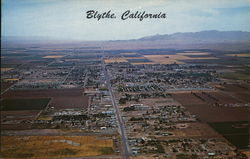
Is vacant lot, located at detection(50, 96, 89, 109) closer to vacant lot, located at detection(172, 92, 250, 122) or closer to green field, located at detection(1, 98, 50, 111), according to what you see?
green field, located at detection(1, 98, 50, 111)

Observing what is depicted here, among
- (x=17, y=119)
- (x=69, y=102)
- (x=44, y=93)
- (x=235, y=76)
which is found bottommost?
(x=17, y=119)

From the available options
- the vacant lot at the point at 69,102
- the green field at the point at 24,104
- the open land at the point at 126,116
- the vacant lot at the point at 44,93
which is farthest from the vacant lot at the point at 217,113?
the green field at the point at 24,104

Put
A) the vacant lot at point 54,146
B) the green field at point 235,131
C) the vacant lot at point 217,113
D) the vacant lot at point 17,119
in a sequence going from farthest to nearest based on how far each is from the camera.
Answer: the vacant lot at point 217,113 < the vacant lot at point 17,119 < the green field at point 235,131 < the vacant lot at point 54,146

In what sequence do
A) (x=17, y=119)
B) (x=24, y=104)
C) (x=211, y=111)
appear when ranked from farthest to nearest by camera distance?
1. (x=24, y=104)
2. (x=211, y=111)
3. (x=17, y=119)

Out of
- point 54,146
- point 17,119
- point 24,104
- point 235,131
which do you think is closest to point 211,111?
point 235,131

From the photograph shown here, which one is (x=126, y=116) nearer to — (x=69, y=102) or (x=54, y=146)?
(x=69, y=102)

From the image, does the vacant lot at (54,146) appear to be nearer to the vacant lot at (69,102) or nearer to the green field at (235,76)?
the vacant lot at (69,102)

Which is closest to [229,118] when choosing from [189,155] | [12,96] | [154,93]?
[189,155]
